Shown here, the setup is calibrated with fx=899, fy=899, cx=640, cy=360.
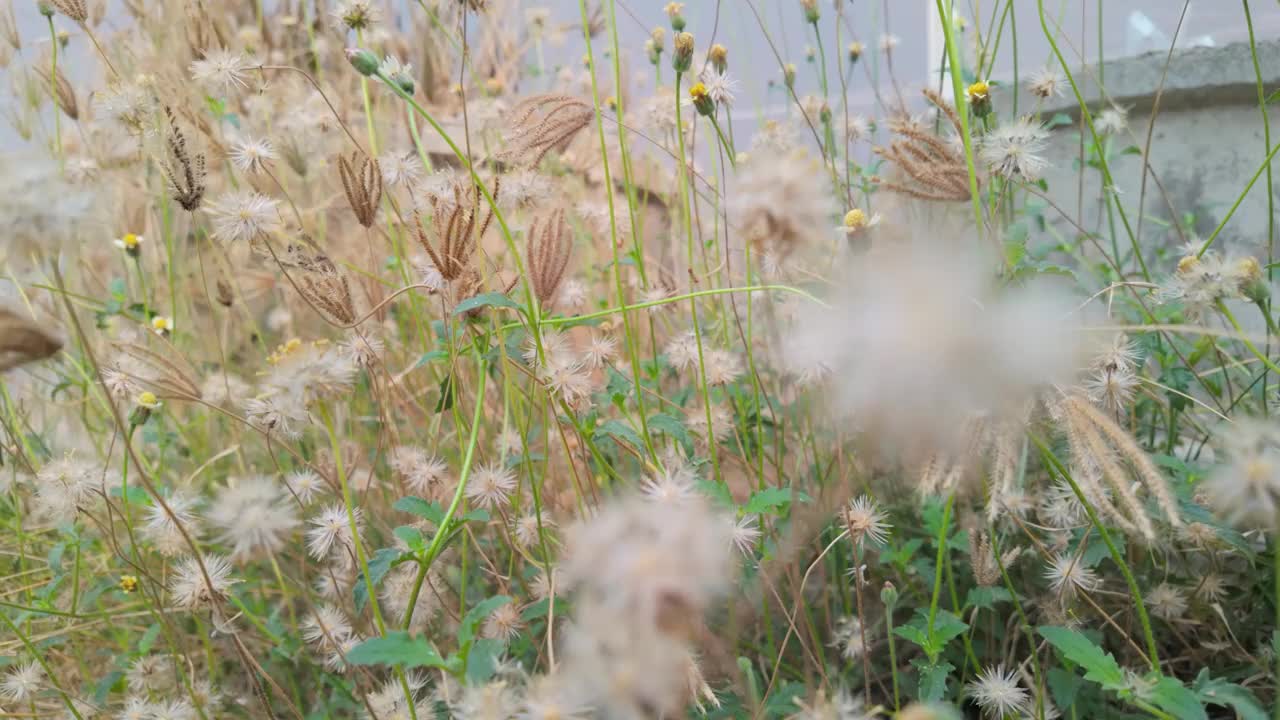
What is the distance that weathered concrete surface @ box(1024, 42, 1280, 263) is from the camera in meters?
2.29

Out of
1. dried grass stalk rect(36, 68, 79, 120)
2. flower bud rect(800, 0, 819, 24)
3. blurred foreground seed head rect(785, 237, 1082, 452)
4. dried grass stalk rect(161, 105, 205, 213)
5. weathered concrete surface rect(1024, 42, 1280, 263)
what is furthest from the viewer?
weathered concrete surface rect(1024, 42, 1280, 263)

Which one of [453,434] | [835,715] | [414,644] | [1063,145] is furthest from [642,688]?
[1063,145]

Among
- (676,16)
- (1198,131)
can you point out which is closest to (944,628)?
(676,16)

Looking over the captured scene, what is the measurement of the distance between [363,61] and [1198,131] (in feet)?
7.65

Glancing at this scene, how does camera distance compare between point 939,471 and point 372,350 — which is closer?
point 939,471

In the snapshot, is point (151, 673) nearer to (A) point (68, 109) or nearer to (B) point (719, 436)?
(B) point (719, 436)

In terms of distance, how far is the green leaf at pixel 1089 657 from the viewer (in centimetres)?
82

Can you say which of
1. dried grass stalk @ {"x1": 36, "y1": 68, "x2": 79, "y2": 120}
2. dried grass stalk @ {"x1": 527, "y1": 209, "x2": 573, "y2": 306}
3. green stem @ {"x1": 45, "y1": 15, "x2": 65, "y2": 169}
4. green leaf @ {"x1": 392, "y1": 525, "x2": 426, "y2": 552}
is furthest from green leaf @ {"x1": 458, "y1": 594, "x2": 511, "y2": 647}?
dried grass stalk @ {"x1": 36, "y1": 68, "x2": 79, "y2": 120}

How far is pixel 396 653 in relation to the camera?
730 millimetres

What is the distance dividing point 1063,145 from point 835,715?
2.44 metres

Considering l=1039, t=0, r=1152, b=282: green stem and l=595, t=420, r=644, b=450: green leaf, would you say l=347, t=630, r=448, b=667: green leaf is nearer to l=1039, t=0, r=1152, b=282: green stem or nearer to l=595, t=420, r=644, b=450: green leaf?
l=595, t=420, r=644, b=450: green leaf

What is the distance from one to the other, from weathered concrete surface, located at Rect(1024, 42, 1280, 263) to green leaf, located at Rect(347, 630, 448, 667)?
81.6 inches

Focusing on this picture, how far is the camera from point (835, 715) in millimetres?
650

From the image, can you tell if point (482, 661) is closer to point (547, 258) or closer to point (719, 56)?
point (547, 258)
